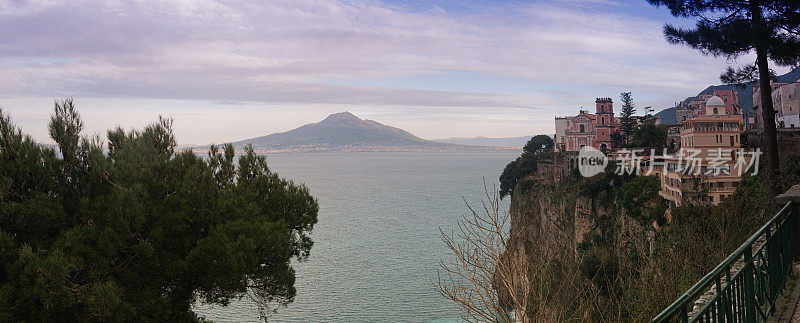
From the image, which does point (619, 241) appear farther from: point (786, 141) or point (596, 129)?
point (596, 129)

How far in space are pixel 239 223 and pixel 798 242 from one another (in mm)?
8874

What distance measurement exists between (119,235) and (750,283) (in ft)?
29.7

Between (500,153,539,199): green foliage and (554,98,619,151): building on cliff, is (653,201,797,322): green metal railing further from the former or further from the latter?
(554,98,619,151): building on cliff

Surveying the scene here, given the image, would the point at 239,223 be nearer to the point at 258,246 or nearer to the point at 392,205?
the point at 258,246

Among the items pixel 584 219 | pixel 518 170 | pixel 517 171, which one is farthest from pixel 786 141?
pixel 517 171

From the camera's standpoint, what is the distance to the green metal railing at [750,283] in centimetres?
298

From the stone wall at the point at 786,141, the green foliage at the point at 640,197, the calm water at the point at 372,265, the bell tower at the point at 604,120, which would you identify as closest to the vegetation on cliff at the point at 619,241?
the green foliage at the point at 640,197

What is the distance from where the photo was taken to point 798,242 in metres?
6.16

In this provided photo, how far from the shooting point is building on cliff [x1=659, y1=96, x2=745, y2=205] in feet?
84.3

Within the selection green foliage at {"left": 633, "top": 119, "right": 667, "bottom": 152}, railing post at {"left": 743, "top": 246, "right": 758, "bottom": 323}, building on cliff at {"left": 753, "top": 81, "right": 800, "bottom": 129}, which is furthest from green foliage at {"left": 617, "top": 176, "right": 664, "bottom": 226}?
railing post at {"left": 743, "top": 246, "right": 758, "bottom": 323}

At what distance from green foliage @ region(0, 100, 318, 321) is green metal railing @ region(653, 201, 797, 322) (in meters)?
7.82

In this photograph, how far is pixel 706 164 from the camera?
87.7ft

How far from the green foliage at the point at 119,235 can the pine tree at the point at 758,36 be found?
12.4 m

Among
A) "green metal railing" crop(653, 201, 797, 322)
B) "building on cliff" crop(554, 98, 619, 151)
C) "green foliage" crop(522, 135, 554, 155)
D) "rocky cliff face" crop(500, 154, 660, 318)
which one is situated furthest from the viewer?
"green foliage" crop(522, 135, 554, 155)
